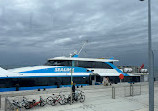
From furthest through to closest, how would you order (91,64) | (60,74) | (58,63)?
1. (91,64)
2. (58,63)
3. (60,74)

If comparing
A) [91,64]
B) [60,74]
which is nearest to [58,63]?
[60,74]

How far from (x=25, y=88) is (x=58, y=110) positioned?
25.0ft

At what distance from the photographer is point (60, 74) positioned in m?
16.9

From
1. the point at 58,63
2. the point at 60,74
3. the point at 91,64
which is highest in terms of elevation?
the point at 58,63

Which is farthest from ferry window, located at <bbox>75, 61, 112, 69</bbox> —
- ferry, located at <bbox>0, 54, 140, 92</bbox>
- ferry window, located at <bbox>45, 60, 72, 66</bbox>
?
ferry window, located at <bbox>45, 60, 72, 66</bbox>

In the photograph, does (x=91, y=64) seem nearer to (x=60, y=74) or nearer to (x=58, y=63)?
(x=58, y=63)

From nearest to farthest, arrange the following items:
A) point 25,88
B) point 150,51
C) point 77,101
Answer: point 150,51
point 77,101
point 25,88

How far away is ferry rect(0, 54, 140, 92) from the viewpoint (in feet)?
47.1

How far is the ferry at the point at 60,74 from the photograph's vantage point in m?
14.4

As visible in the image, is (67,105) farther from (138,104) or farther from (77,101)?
(138,104)

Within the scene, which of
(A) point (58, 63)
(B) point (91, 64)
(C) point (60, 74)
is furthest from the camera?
(B) point (91, 64)

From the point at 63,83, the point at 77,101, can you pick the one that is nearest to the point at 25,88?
the point at 63,83

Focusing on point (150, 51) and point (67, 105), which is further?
point (67, 105)

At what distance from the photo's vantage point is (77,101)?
1041cm
